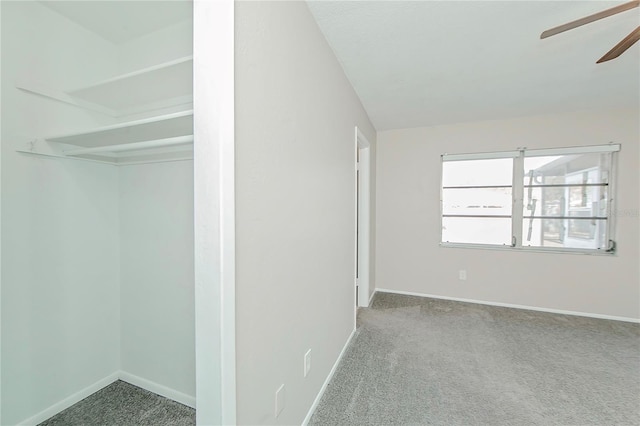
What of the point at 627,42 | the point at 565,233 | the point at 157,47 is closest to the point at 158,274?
the point at 157,47

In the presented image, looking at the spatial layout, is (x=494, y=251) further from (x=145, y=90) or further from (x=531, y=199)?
(x=145, y=90)

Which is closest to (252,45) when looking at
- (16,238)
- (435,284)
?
(16,238)

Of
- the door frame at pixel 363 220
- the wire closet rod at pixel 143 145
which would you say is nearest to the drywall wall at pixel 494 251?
the door frame at pixel 363 220

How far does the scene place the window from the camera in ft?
10.3

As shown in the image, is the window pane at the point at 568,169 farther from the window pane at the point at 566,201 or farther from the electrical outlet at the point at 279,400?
the electrical outlet at the point at 279,400

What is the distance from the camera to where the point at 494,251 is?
3508 millimetres

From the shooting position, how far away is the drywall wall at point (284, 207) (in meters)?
1.00

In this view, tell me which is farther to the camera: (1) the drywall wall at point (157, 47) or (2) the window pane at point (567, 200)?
(2) the window pane at point (567, 200)

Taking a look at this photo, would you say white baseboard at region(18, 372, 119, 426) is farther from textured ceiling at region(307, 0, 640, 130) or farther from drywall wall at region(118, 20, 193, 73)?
textured ceiling at region(307, 0, 640, 130)

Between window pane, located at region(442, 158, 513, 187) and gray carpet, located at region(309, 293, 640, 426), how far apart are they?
1756 mm

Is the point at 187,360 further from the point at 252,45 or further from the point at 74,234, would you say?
the point at 252,45

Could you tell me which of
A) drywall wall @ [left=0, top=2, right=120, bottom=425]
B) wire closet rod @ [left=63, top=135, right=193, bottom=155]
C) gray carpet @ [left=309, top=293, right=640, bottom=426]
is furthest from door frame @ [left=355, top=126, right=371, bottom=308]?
drywall wall @ [left=0, top=2, right=120, bottom=425]

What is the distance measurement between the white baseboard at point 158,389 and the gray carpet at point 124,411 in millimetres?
23

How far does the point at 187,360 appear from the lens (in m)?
1.77
